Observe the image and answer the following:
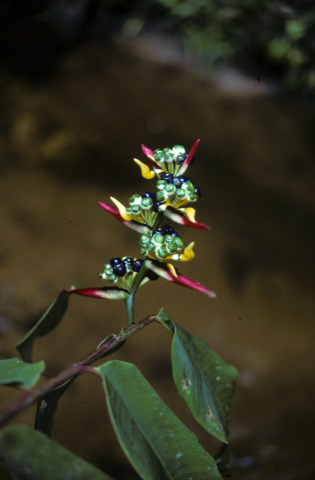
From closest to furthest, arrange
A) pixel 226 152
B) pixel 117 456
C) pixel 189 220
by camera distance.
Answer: pixel 189 220
pixel 117 456
pixel 226 152

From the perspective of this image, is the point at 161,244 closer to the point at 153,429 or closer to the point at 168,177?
the point at 168,177

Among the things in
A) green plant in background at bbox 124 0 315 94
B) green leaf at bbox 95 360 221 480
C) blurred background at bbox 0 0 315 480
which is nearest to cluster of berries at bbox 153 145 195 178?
green leaf at bbox 95 360 221 480

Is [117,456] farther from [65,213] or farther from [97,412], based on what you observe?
[65,213]

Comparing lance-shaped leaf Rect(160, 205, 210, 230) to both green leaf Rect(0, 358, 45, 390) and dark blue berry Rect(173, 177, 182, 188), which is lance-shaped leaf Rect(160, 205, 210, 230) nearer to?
dark blue berry Rect(173, 177, 182, 188)

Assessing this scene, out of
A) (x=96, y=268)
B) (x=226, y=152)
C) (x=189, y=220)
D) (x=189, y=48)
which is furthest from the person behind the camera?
(x=189, y=48)

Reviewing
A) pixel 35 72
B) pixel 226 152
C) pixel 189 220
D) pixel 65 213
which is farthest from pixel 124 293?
pixel 35 72

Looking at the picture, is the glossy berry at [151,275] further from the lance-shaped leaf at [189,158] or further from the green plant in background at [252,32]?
the green plant in background at [252,32]

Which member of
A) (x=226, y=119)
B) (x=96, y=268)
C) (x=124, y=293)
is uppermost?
(x=124, y=293)
